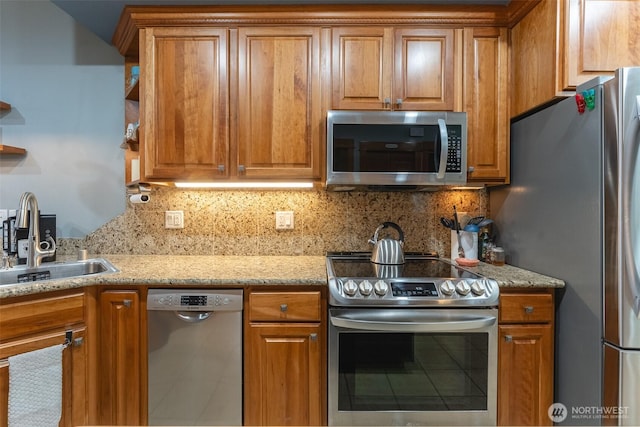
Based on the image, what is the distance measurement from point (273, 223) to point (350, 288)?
849 millimetres

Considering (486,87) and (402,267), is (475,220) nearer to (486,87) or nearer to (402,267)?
(402,267)

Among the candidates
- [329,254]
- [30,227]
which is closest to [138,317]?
[30,227]

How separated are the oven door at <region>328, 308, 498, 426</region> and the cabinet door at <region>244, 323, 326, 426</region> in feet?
0.26

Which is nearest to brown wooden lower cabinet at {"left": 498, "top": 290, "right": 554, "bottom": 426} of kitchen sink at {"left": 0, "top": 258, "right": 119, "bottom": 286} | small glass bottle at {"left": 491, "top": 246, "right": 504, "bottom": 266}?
small glass bottle at {"left": 491, "top": 246, "right": 504, "bottom": 266}

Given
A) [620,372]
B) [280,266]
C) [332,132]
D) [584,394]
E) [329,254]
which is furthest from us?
[329,254]

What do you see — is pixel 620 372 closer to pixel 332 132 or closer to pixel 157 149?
pixel 332 132

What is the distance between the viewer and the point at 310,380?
1.44 m

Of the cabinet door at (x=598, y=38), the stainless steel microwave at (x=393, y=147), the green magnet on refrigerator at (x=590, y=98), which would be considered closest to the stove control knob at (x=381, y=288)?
the stainless steel microwave at (x=393, y=147)

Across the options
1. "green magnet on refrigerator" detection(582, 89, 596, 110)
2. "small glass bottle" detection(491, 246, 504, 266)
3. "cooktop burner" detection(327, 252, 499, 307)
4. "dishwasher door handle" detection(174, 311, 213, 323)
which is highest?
"green magnet on refrigerator" detection(582, 89, 596, 110)

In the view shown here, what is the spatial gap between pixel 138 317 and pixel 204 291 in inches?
13.2

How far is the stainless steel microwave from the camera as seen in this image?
5.33 feet

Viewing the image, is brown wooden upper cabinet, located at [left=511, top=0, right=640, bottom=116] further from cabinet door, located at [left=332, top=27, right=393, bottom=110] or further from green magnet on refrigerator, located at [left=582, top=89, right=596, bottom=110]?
cabinet door, located at [left=332, top=27, right=393, bottom=110]

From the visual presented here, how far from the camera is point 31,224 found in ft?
5.47

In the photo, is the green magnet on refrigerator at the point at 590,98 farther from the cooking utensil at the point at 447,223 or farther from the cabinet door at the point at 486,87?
the cooking utensil at the point at 447,223
